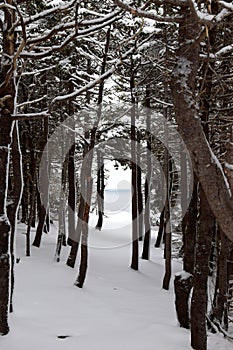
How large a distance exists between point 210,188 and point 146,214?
15544 millimetres

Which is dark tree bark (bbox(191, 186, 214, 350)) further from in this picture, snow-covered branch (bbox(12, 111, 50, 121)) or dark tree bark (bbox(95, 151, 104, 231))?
dark tree bark (bbox(95, 151, 104, 231))

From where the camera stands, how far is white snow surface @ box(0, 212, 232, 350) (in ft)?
20.2

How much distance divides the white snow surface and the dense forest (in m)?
0.41

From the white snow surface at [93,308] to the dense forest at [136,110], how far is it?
413 millimetres

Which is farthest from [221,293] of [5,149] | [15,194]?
[5,149]

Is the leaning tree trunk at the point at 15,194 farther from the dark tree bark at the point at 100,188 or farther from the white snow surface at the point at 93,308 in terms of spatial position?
the dark tree bark at the point at 100,188

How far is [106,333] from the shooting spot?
675cm

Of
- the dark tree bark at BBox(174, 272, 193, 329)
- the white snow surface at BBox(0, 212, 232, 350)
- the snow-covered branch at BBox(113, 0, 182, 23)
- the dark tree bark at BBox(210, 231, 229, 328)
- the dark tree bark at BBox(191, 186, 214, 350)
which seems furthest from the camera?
the dark tree bark at BBox(210, 231, 229, 328)

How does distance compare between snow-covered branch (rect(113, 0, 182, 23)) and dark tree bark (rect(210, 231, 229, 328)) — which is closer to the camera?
snow-covered branch (rect(113, 0, 182, 23))

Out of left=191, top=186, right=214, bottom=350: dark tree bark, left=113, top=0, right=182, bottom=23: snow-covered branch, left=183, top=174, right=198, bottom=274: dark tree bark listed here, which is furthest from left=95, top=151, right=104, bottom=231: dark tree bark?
left=113, top=0, right=182, bottom=23: snow-covered branch

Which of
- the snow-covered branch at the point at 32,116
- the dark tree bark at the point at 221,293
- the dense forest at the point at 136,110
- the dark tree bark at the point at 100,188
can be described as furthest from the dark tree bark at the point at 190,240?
the dark tree bark at the point at 100,188

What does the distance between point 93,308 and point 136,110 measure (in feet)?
25.5

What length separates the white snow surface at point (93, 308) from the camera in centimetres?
614

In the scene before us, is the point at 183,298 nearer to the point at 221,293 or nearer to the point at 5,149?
the point at 221,293
